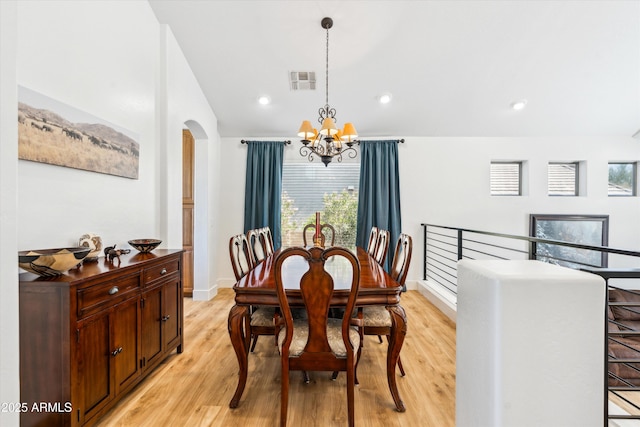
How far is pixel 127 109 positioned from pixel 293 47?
1.74 m

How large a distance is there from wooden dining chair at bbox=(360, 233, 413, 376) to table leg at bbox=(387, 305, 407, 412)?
0.51 ft

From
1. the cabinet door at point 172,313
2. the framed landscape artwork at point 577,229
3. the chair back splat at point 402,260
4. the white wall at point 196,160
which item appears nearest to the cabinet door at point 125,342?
the cabinet door at point 172,313

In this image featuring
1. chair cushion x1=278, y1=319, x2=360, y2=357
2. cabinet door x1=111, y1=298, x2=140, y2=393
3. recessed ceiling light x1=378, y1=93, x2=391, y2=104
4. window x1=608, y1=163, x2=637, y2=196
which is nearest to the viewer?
chair cushion x1=278, y1=319, x2=360, y2=357

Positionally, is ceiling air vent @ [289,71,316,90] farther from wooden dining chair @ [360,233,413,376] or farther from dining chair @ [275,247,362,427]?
dining chair @ [275,247,362,427]

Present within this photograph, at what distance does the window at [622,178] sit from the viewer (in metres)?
4.41

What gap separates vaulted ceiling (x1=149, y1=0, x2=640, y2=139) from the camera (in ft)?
9.05

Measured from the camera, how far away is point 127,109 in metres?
2.42

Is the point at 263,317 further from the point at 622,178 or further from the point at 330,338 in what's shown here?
the point at 622,178

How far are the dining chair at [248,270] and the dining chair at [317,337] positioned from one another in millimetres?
335

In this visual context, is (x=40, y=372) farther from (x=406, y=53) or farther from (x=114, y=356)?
(x=406, y=53)

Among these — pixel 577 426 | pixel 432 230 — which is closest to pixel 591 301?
pixel 577 426

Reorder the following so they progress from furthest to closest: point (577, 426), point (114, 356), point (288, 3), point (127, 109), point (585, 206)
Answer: point (585, 206)
point (288, 3)
point (127, 109)
point (114, 356)
point (577, 426)

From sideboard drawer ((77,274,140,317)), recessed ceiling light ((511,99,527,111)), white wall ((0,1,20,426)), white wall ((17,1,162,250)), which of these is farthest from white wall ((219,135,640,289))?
white wall ((0,1,20,426))

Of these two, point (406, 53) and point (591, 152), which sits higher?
point (406, 53)
